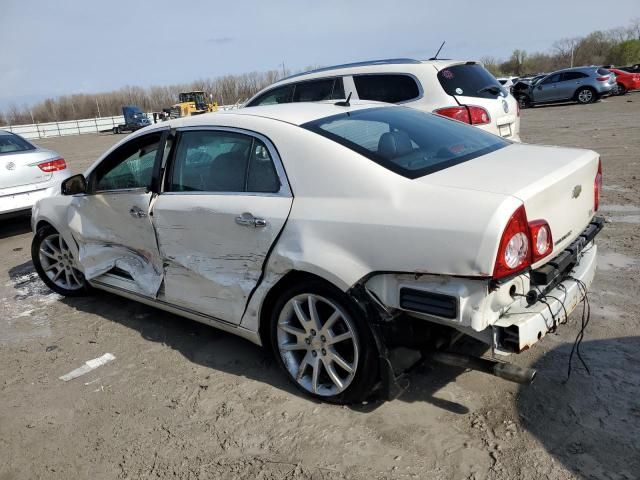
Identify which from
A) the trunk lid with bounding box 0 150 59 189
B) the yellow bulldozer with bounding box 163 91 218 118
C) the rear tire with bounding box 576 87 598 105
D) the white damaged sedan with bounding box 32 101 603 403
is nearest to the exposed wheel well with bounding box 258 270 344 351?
the white damaged sedan with bounding box 32 101 603 403

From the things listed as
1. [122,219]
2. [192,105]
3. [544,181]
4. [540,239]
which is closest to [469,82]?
[544,181]

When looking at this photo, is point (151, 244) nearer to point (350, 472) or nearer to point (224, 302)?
point (224, 302)

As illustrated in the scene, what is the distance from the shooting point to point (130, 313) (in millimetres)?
4691

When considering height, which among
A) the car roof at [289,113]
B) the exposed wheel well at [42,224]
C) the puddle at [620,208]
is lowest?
the puddle at [620,208]

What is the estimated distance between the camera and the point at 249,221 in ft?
10.2

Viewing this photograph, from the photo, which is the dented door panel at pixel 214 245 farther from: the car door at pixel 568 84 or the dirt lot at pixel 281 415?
the car door at pixel 568 84

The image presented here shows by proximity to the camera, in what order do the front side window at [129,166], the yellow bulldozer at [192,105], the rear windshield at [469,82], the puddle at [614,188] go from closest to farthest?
the front side window at [129,166]
the rear windshield at [469,82]
the puddle at [614,188]
the yellow bulldozer at [192,105]

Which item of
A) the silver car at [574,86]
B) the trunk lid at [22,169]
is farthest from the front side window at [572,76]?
the trunk lid at [22,169]

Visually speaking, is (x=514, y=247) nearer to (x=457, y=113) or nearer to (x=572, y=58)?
(x=457, y=113)

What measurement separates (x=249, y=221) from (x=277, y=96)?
5.45 metres

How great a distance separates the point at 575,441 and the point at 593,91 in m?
24.4

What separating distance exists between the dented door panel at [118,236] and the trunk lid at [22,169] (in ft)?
11.5

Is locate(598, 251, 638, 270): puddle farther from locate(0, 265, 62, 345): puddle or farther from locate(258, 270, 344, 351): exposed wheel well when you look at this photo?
locate(0, 265, 62, 345): puddle

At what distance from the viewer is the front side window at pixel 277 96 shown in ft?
26.3
